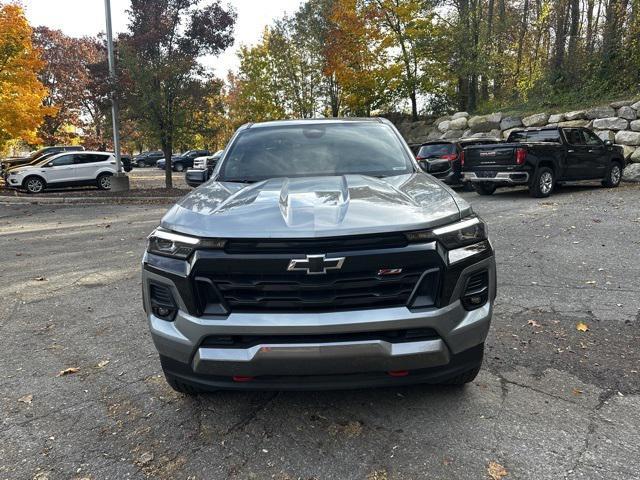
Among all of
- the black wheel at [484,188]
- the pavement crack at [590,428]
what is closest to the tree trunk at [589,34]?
the black wheel at [484,188]

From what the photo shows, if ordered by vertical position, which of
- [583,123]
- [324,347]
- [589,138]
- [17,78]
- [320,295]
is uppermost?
[17,78]

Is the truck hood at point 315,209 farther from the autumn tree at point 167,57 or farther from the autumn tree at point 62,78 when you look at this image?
the autumn tree at point 62,78

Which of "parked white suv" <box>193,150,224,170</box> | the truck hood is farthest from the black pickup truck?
the truck hood

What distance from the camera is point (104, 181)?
2000 centimetres

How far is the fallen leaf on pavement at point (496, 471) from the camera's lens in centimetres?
Answer: 233

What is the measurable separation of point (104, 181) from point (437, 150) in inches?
543

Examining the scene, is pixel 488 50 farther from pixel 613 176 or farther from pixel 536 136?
pixel 536 136

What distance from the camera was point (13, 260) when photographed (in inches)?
293

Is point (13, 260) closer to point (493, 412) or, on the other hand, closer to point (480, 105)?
point (493, 412)

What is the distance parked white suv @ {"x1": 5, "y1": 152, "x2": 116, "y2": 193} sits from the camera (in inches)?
730

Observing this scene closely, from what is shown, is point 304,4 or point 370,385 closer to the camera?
point 370,385

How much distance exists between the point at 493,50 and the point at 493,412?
88.5 feet

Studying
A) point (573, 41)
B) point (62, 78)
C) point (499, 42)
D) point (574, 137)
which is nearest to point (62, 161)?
point (574, 137)

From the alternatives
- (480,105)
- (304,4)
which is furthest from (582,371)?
(304,4)
